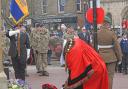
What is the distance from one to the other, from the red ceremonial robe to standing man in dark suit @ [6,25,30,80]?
247 inches

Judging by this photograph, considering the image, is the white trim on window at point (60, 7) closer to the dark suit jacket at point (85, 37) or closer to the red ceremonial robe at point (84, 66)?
the dark suit jacket at point (85, 37)

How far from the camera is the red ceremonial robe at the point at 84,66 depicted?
23.4ft

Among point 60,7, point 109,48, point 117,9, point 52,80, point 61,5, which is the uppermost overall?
point 109,48

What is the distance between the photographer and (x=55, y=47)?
26.5m

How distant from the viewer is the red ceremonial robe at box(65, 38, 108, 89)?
7.12 meters

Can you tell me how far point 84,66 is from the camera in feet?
23.4

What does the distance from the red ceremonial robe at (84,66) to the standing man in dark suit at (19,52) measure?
20.5ft

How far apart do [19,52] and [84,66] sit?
659 cm

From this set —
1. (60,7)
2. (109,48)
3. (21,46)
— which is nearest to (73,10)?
(60,7)

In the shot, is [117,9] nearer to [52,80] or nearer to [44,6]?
[44,6]

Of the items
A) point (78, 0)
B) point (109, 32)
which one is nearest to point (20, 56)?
point (109, 32)

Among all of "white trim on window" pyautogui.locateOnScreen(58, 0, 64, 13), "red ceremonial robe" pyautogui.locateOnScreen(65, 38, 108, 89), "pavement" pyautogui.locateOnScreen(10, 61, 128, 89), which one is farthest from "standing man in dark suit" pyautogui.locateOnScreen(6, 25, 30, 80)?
"white trim on window" pyautogui.locateOnScreen(58, 0, 64, 13)

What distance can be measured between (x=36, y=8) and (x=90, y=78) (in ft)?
153

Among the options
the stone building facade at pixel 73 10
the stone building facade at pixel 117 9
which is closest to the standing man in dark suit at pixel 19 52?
the stone building facade at pixel 73 10
